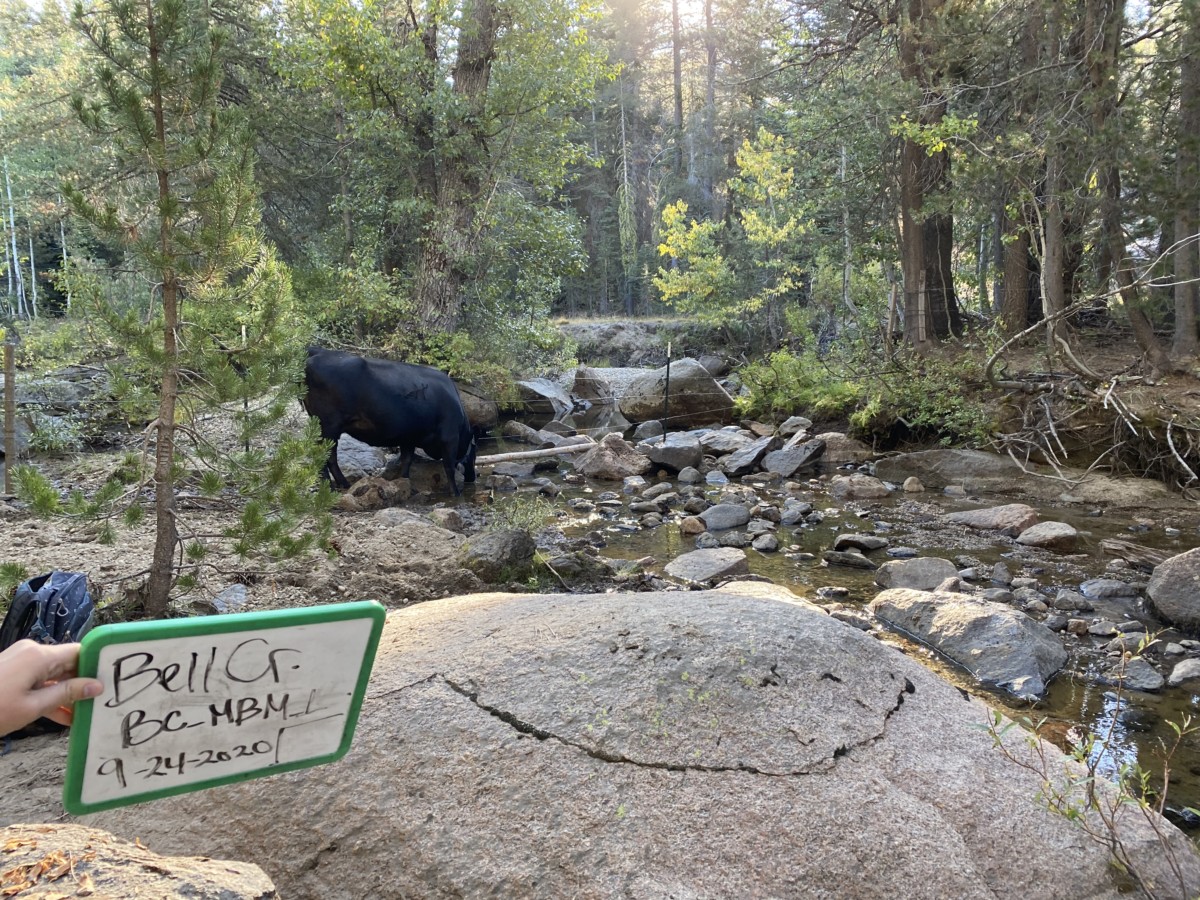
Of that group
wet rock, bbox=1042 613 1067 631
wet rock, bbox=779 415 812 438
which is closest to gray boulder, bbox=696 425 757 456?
wet rock, bbox=779 415 812 438

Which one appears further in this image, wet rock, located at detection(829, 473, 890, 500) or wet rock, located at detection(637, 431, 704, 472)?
wet rock, located at detection(637, 431, 704, 472)

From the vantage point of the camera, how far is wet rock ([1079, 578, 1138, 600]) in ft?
20.0

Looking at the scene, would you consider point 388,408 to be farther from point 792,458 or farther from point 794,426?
point 794,426

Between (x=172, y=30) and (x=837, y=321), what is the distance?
19.9 meters

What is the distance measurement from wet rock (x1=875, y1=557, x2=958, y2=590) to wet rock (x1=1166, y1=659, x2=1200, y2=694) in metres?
1.83

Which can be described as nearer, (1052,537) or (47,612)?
(47,612)

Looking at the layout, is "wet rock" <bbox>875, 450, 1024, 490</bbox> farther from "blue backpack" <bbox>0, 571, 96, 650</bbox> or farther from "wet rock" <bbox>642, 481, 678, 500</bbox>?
"blue backpack" <bbox>0, 571, 96, 650</bbox>

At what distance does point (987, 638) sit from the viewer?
4.89 m

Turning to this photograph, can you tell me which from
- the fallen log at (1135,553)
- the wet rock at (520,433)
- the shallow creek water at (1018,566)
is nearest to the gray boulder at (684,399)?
the wet rock at (520,433)

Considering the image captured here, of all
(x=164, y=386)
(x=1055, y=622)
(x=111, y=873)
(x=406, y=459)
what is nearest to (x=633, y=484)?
(x=406, y=459)

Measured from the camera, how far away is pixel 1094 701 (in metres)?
4.45

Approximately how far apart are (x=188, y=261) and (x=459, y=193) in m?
10.5

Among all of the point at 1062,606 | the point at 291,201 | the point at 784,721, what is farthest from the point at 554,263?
the point at 784,721

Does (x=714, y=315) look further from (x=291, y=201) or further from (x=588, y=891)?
(x=588, y=891)
